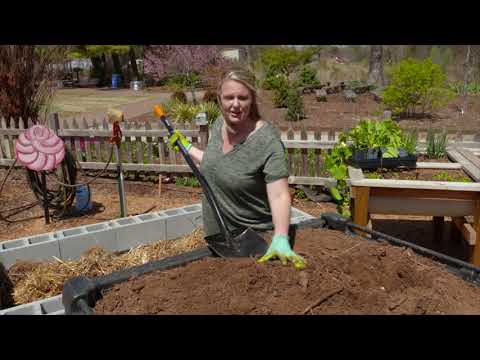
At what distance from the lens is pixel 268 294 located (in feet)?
4.57

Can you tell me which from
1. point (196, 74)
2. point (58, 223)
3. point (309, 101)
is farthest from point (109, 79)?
point (58, 223)

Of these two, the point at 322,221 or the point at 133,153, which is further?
the point at 133,153

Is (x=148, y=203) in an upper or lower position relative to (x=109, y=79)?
lower

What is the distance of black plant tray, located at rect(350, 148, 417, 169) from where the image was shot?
3.85 meters

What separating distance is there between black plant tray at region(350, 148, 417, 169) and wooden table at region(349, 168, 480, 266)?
20.5 inches

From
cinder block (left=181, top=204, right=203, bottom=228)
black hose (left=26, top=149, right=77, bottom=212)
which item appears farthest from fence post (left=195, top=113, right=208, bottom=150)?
cinder block (left=181, top=204, right=203, bottom=228)

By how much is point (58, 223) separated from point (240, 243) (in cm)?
366

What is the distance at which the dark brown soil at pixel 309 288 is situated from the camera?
1340 mm

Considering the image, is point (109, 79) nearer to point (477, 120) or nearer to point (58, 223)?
point (477, 120)

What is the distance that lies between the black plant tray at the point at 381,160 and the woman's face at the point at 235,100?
2258 millimetres

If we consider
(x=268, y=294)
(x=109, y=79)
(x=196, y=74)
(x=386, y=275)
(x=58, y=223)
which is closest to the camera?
(x=268, y=294)

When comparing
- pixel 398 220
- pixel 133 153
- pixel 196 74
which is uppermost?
pixel 196 74

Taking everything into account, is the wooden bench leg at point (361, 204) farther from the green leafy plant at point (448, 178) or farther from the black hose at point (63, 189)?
the black hose at point (63, 189)

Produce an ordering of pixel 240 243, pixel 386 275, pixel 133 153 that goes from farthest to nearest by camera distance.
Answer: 1. pixel 133 153
2. pixel 240 243
3. pixel 386 275
